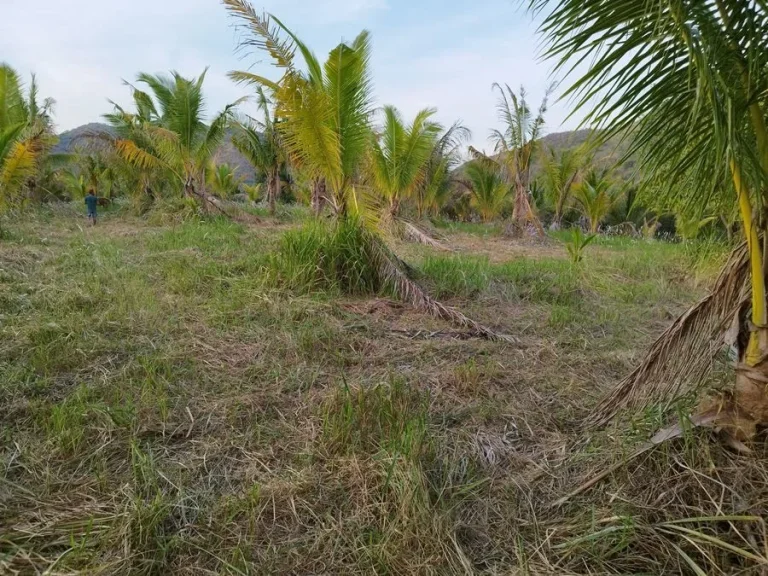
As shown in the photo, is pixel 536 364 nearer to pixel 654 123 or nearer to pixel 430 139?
→ pixel 654 123

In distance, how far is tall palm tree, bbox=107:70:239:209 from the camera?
1067 centimetres

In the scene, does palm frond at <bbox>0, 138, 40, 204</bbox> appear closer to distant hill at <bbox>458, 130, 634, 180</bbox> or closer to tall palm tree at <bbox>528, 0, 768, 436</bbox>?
distant hill at <bbox>458, 130, 634, 180</bbox>

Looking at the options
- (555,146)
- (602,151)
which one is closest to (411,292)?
(602,151)

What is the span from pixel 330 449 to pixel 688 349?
1677 mm

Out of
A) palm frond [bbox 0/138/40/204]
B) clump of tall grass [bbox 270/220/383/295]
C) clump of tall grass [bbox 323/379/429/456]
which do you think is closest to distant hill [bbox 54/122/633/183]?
clump of tall grass [bbox 323/379/429/456]

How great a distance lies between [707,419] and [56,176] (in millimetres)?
19673

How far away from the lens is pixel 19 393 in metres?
2.48

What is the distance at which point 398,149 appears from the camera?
10258 mm

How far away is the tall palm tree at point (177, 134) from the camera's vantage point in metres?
10.7

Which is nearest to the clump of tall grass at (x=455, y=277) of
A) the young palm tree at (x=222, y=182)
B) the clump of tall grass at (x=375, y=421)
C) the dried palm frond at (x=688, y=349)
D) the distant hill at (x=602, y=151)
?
the distant hill at (x=602, y=151)

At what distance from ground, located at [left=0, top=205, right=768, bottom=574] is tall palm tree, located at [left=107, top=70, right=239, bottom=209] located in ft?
25.6

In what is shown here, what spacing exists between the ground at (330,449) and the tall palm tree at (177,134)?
781cm

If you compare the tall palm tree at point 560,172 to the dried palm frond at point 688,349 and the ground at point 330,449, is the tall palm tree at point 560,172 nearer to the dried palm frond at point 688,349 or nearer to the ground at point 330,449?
the ground at point 330,449

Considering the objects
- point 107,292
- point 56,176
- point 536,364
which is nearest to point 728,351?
point 536,364
